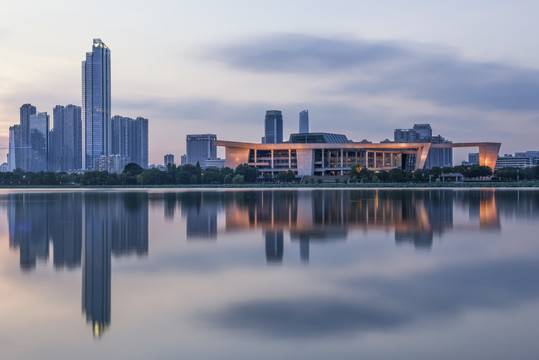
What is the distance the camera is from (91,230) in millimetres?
21266

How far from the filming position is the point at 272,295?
9.96 meters

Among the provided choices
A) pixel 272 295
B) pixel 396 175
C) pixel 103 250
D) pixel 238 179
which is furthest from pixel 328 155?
pixel 272 295

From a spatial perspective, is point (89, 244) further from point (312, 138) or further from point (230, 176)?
point (312, 138)

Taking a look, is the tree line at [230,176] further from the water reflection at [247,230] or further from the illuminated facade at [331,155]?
the water reflection at [247,230]

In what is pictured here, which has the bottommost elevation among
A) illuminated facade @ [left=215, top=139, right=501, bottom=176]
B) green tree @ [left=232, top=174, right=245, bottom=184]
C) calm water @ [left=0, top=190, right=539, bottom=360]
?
calm water @ [left=0, top=190, right=539, bottom=360]

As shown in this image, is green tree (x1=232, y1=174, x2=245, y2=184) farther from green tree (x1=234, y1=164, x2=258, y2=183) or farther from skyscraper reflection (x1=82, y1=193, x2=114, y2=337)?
skyscraper reflection (x1=82, y1=193, x2=114, y2=337)

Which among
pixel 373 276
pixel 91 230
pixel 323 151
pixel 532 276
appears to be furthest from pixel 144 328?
pixel 323 151

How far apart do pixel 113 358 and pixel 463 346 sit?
14.2ft

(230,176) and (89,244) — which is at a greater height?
(230,176)

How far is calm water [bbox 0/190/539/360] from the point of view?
7.23 metres

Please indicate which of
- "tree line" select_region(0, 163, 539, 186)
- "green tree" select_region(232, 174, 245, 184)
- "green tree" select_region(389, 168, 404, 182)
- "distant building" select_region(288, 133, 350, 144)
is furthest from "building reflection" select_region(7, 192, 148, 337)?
"distant building" select_region(288, 133, 350, 144)

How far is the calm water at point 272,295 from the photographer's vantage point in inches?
285

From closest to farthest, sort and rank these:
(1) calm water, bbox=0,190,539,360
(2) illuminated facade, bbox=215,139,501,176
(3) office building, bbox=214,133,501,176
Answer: (1) calm water, bbox=0,190,539,360 → (3) office building, bbox=214,133,501,176 → (2) illuminated facade, bbox=215,139,501,176

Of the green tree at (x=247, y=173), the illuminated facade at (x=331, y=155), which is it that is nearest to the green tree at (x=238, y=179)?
the green tree at (x=247, y=173)
